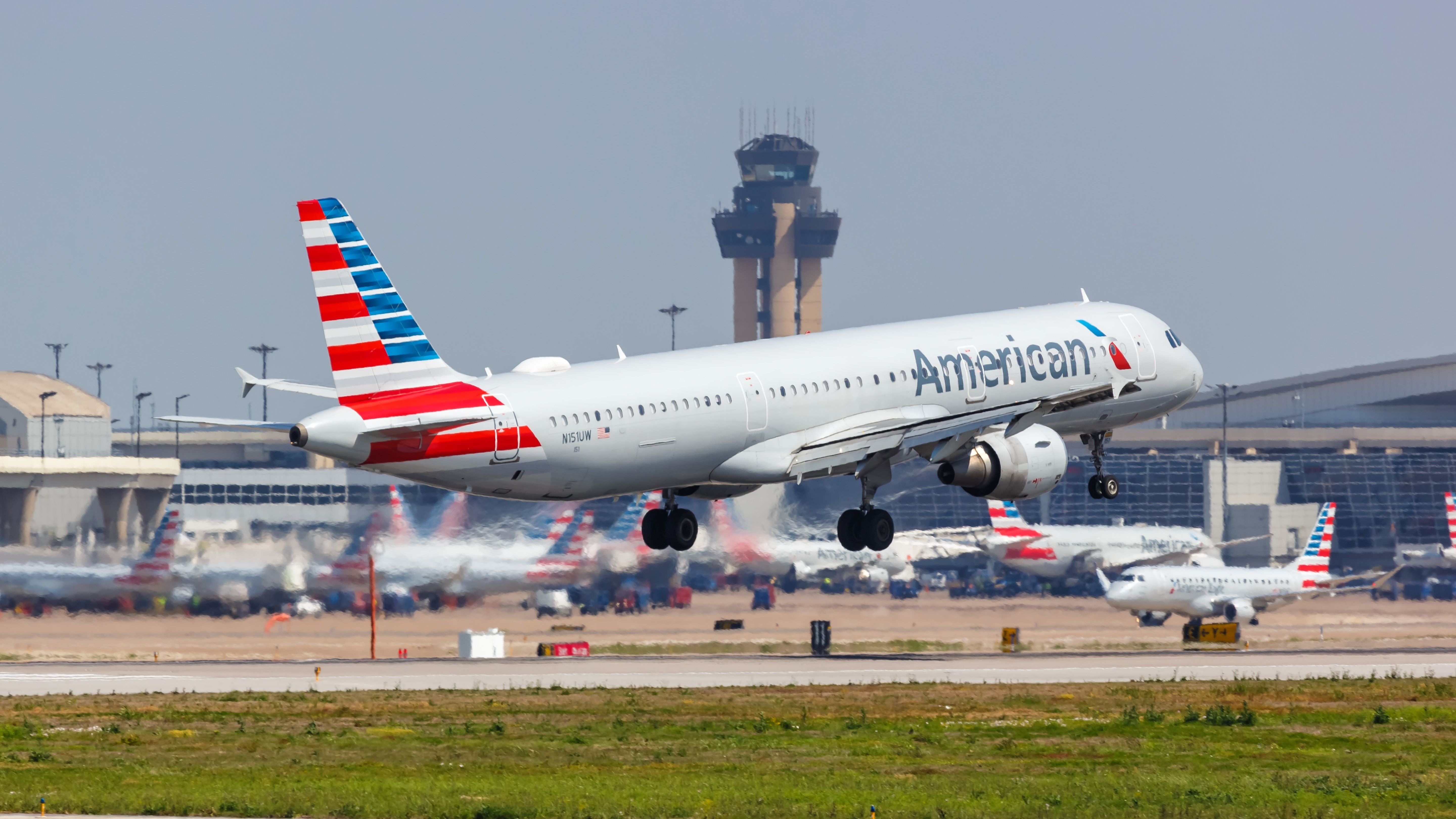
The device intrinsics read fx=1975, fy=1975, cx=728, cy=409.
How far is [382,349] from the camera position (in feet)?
141

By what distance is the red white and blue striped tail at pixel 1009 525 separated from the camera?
112062 millimetres

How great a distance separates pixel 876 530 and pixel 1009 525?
6093cm

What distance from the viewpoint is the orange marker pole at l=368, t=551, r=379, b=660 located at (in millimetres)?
79750

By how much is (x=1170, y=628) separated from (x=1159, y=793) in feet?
228

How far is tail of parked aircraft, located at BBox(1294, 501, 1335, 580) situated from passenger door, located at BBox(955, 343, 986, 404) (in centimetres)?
6008

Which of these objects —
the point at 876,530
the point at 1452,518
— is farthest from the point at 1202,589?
the point at 876,530

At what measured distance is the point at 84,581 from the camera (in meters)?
80.6

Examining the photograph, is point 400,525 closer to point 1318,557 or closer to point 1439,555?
point 1318,557

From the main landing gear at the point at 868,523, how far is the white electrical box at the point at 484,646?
28.5 metres

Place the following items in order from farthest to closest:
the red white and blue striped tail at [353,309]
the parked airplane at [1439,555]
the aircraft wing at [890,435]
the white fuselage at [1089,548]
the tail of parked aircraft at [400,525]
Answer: the parked airplane at [1439,555]
the white fuselage at [1089,548]
the tail of parked aircraft at [400,525]
the aircraft wing at [890,435]
the red white and blue striped tail at [353,309]

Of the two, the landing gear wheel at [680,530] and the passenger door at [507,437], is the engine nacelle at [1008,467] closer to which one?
the landing gear wheel at [680,530]

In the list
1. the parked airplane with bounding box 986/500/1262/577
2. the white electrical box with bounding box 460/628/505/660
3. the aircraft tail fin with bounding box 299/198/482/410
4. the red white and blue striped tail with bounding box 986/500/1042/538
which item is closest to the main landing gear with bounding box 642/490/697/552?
the aircraft tail fin with bounding box 299/198/482/410

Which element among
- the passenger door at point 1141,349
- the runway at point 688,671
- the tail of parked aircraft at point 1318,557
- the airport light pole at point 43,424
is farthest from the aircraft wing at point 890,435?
the airport light pole at point 43,424

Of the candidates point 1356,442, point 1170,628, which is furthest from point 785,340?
point 1356,442
